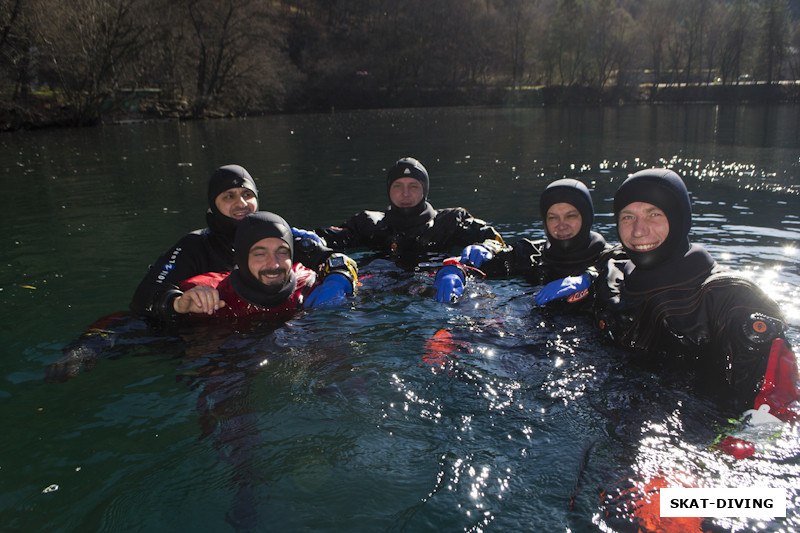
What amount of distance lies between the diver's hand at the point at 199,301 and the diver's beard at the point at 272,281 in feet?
1.47

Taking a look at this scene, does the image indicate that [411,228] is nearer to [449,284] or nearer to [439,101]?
[449,284]

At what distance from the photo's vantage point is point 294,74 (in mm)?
58250

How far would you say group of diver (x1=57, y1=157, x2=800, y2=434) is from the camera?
3.71 metres

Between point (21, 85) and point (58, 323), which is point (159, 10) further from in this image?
point (58, 323)

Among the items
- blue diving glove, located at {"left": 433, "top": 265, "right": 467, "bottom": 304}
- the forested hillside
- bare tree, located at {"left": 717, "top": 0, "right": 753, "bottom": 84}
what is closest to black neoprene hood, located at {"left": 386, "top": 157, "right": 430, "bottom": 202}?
blue diving glove, located at {"left": 433, "top": 265, "right": 467, "bottom": 304}

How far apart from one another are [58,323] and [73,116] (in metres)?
35.9

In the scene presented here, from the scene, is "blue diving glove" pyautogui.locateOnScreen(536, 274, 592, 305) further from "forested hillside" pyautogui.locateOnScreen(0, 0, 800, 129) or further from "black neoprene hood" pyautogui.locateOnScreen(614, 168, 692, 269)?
"forested hillside" pyautogui.locateOnScreen(0, 0, 800, 129)

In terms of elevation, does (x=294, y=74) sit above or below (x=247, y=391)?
above

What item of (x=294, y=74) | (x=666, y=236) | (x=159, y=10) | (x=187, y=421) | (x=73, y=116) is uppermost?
(x=159, y=10)

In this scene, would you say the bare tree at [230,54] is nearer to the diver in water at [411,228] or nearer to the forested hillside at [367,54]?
the forested hillside at [367,54]

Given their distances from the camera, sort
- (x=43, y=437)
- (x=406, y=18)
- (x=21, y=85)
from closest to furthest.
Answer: (x=43, y=437) → (x=21, y=85) → (x=406, y=18)

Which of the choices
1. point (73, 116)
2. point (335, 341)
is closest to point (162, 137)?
point (73, 116)

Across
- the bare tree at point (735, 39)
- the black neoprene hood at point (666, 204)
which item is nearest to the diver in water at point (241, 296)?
the black neoprene hood at point (666, 204)

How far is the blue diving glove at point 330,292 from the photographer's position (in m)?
5.89
